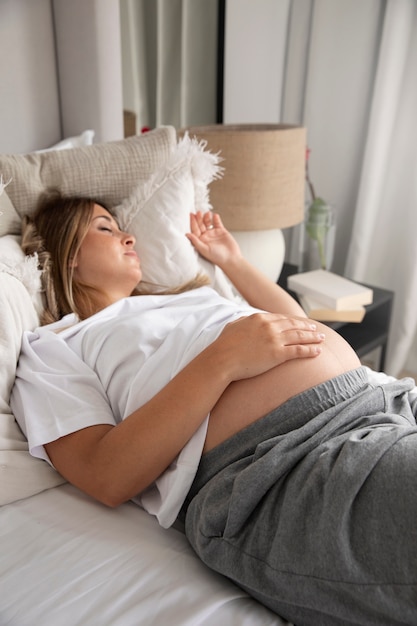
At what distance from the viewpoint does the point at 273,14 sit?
247 cm

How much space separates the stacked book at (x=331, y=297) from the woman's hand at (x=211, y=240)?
0.39 meters

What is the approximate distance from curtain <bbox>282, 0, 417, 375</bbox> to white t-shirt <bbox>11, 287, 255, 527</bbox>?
1349 mm

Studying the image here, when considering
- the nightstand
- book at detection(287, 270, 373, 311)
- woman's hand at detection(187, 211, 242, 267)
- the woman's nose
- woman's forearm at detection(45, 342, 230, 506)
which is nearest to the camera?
woman's forearm at detection(45, 342, 230, 506)

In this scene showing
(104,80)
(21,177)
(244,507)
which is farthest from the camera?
(104,80)

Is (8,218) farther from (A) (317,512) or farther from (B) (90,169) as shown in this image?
(A) (317,512)

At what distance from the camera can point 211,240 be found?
1.58m

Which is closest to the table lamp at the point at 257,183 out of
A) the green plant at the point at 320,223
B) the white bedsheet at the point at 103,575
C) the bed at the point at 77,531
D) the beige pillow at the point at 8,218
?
the green plant at the point at 320,223

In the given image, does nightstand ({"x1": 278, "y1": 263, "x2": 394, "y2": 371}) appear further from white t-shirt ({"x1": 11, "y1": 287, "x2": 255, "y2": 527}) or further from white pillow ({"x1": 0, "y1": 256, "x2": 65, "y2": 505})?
white pillow ({"x1": 0, "y1": 256, "x2": 65, "y2": 505})

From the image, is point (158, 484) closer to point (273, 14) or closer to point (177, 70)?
point (177, 70)

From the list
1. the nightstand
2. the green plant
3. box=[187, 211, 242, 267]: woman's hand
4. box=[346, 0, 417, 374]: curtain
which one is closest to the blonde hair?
box=[187, 211, 242, 267]: woman's hand

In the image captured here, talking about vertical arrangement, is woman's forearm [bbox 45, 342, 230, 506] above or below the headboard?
below

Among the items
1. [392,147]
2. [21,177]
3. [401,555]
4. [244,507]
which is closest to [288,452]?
[244,507]

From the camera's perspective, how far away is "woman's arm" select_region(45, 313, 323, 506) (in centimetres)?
95

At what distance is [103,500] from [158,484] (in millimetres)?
92
